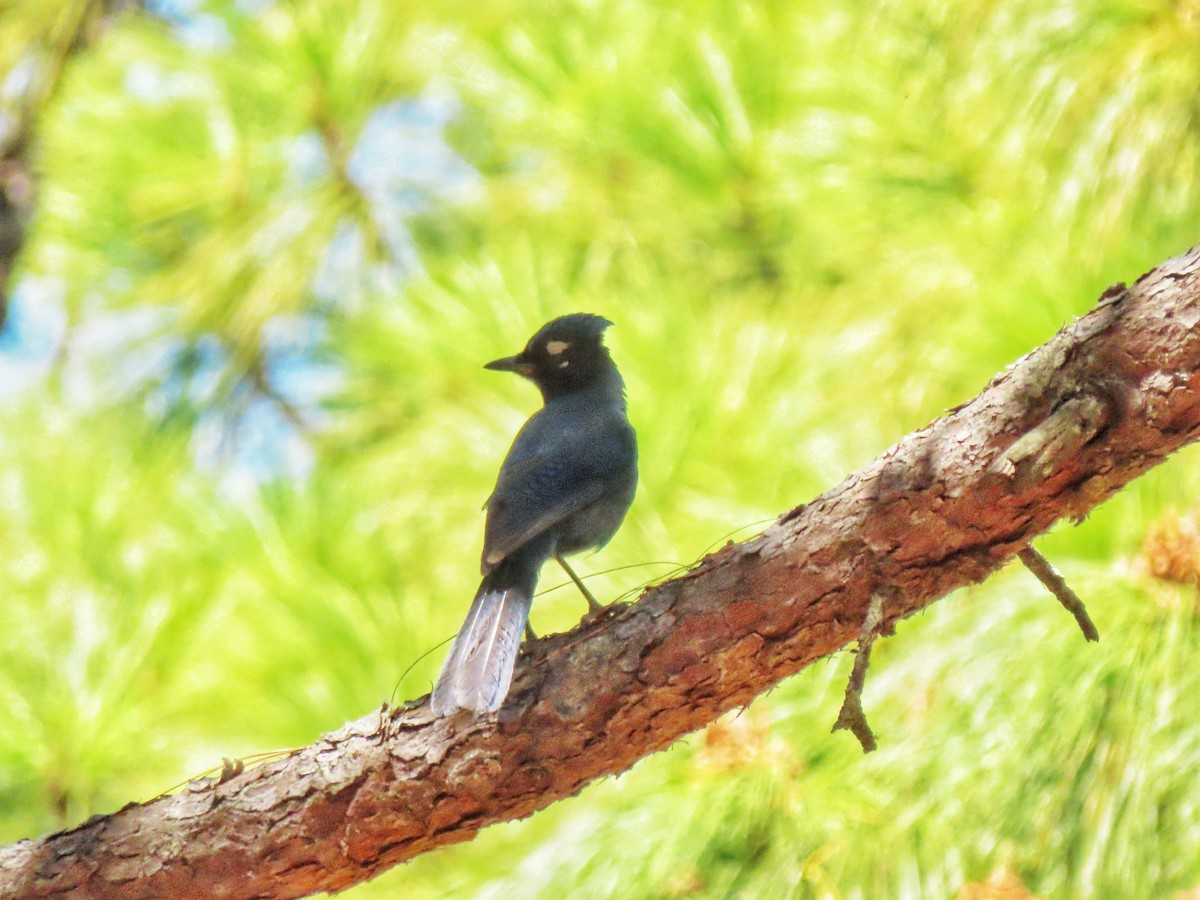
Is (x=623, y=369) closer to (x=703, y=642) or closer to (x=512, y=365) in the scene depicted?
(x=512, y=365)

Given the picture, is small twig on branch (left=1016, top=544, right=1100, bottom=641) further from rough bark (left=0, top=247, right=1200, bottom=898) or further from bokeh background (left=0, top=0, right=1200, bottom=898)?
bokeh background (left=0, top=0, right=1200, bottom=898)

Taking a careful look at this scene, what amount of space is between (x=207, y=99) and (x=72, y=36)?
0.82 meters

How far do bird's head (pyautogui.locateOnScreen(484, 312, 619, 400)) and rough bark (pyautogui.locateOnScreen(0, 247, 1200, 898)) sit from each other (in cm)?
102

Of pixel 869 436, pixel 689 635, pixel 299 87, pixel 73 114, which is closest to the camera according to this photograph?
pixel 689 635

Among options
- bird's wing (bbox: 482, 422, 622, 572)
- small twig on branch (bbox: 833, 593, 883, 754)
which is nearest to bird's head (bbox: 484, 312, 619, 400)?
bird's wing (bbox: 482, 422, 622, 572)

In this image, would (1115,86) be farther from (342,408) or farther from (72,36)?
(72,36)

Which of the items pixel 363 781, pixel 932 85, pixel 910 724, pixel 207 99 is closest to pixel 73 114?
pixel 207 99

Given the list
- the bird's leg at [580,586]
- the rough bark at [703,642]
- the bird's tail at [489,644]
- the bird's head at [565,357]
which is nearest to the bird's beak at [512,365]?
the bird's head at [565,357]

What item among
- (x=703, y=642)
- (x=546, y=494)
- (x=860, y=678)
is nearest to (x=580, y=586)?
(x=546, y=494)

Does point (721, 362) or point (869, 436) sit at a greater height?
point (721, 362)

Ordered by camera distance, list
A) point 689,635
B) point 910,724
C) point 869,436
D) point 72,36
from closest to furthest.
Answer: point 689,635 → point 910,724 → point 869,436 → point 72,36

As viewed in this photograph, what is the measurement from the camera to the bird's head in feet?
9.46

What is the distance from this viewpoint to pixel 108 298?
395cm

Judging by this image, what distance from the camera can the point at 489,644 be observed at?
6.53 ft
